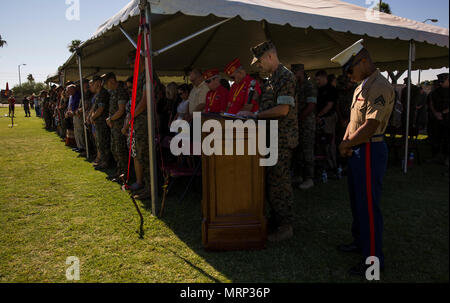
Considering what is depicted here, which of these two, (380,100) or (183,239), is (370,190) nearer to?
(380,100)

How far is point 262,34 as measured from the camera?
699 centimetres

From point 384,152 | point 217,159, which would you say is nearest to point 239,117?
point 217,159

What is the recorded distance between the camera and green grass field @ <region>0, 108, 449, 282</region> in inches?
105

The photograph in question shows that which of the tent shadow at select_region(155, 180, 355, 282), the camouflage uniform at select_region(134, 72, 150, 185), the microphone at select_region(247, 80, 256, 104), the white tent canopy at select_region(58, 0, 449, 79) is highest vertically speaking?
the white tent canopy at select_region(58, 0, 449, 79)

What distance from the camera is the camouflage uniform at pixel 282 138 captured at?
302 centimetres

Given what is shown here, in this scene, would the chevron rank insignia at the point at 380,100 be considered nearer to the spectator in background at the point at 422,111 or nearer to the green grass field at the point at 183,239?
the green grass field at the point at 183,239

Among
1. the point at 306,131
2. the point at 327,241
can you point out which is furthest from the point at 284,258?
the point at 306,131

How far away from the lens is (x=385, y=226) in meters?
3.63

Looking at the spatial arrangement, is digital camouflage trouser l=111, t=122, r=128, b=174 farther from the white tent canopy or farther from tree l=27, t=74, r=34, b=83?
tree l=27, t=74, r=34, b=83

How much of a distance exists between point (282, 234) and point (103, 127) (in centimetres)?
484

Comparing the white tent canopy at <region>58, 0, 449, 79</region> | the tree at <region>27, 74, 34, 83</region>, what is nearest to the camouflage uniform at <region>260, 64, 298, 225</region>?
the white tent canopy at <region>58, 0, 449, 79</region>

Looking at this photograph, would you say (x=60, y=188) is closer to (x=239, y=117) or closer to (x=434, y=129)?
(x=239, y=117)

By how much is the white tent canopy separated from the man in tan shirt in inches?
59.4

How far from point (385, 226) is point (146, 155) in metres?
3.29
